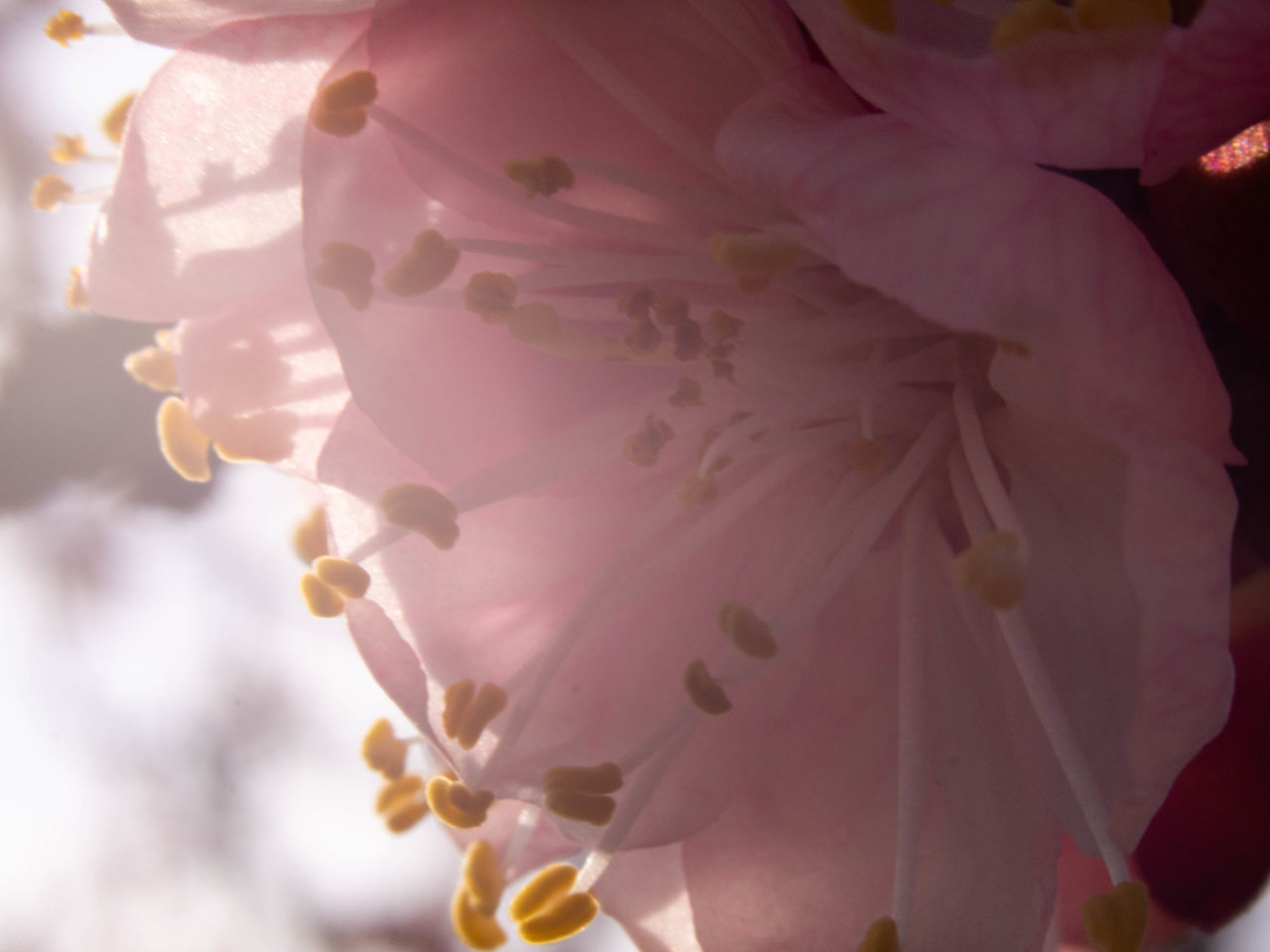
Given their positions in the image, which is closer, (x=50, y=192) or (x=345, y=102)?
(x=345, y=102)

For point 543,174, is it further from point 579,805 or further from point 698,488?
point 579,805

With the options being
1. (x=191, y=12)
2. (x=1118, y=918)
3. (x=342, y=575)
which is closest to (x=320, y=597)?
(x=342, y=575)

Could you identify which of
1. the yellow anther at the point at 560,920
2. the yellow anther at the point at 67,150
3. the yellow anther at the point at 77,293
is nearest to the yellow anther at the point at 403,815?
the yellow anther at the point at 560,920

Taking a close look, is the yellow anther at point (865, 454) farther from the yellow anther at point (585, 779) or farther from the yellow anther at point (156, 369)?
the yellow anther at point (156, 369)

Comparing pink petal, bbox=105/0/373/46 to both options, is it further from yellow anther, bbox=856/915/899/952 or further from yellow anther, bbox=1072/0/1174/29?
yellow anther, bbox=856/915/899/952

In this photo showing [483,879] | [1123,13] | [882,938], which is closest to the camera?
[1123,13]

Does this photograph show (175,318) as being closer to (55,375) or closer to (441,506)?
(441,506)
